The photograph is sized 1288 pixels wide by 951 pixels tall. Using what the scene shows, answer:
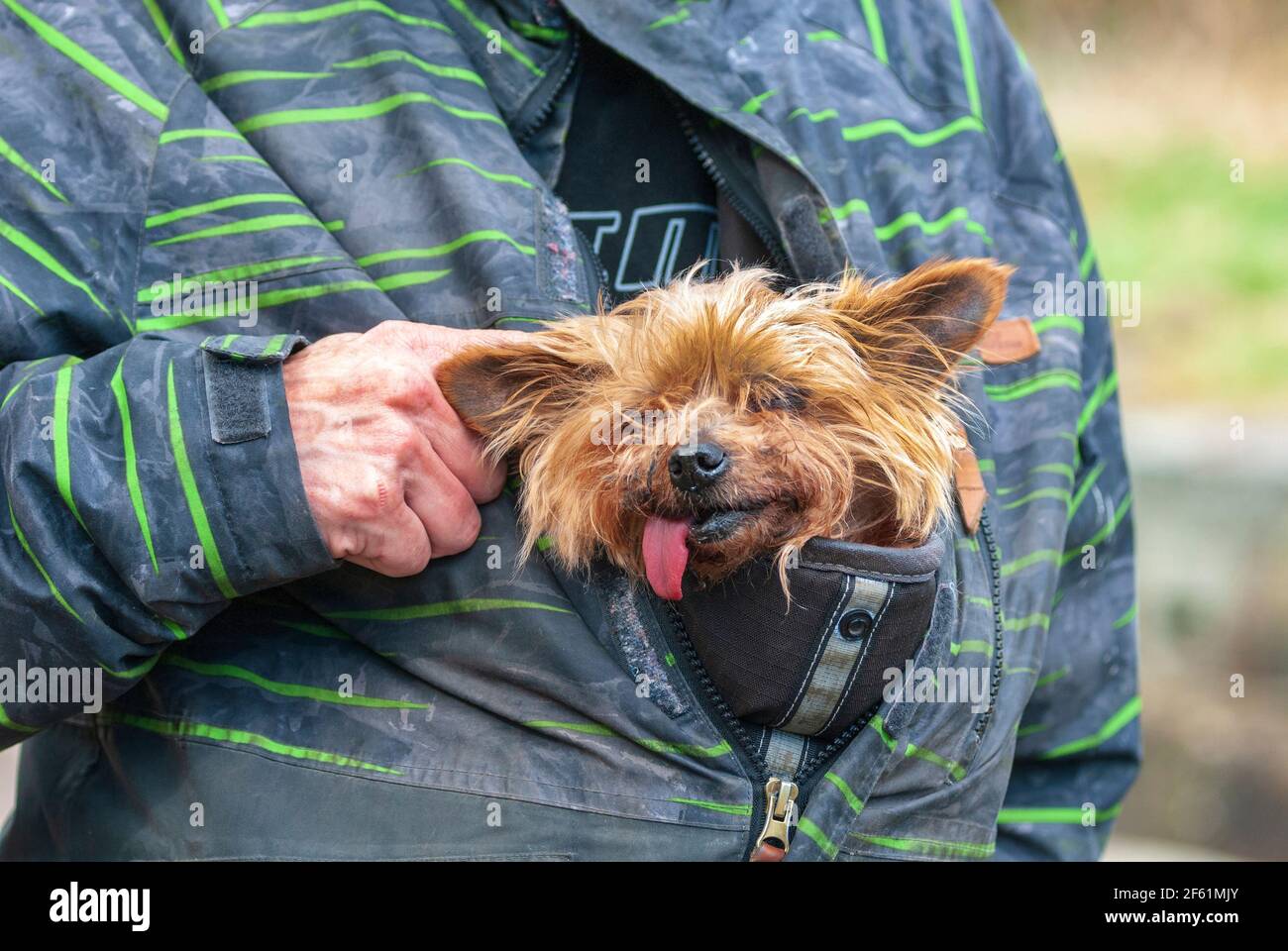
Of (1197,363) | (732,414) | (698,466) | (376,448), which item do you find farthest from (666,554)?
(1197,363)

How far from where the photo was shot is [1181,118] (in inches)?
319

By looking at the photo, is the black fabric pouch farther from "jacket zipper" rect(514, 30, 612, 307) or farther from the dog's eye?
"jacket zipper" rect(514, 30, 612, 307)

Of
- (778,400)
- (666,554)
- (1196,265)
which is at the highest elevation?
(1196,265)

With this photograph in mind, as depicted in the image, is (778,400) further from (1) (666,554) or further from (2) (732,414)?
(1) (666,554)

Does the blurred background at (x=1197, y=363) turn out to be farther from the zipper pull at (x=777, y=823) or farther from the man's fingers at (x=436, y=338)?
the man's fingers at (x=436, y=338)

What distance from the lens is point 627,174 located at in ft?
7.80

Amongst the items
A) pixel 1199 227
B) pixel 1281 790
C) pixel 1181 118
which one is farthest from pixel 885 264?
pixel 1181 118

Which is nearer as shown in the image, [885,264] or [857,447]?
[857,447]

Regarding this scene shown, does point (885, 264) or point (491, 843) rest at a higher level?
point (885, 264)

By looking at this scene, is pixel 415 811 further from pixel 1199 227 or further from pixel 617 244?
pixel 1199 227

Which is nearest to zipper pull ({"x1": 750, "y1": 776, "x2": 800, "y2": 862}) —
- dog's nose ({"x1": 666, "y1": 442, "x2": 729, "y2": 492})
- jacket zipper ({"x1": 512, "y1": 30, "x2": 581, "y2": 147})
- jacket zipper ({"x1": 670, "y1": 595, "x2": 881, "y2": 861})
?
jacket zipper ({"x1": 670, "y1": 595, "x2": 881, "y2": 861})

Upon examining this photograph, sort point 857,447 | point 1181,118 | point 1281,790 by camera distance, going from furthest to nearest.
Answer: point 1181,118 < point 1281,790 < point 857,447

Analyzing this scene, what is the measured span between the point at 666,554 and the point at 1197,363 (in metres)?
5.42

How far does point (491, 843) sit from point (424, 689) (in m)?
0.26
